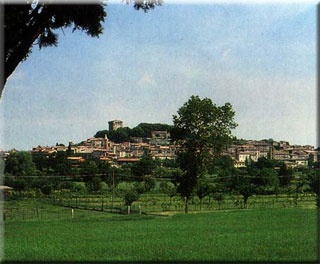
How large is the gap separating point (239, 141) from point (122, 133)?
1018cm

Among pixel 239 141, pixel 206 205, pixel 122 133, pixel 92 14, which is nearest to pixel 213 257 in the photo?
pixel 92 14

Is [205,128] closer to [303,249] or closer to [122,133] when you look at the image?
[122,133]

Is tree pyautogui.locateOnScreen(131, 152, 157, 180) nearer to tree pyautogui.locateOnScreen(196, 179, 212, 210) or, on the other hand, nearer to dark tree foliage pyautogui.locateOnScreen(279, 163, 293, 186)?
tree pyautogui.locateOnScreen(196, 179, 212, 210)

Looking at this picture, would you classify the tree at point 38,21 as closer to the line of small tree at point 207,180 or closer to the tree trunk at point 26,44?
the tree trunk at point 26,44

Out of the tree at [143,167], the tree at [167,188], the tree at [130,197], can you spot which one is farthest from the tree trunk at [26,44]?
the tree at [143,167]

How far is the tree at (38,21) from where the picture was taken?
5438 mm

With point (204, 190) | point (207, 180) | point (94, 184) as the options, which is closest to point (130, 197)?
point (94, 184)

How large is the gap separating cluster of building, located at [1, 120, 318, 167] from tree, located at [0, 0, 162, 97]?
25941 mm

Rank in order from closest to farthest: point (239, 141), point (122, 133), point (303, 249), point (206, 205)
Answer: point (303, 249)
point (122, 133)
point (239, 141)
point (206, 205)

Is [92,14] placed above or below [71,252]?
above

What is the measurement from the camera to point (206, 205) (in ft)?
145

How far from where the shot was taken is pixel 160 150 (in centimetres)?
4412

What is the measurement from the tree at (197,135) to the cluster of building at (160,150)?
124 centimetres

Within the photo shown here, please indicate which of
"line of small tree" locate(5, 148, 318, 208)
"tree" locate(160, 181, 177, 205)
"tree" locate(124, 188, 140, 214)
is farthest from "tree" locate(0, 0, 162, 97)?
"tree" locate(160, 181, 177, 205)
